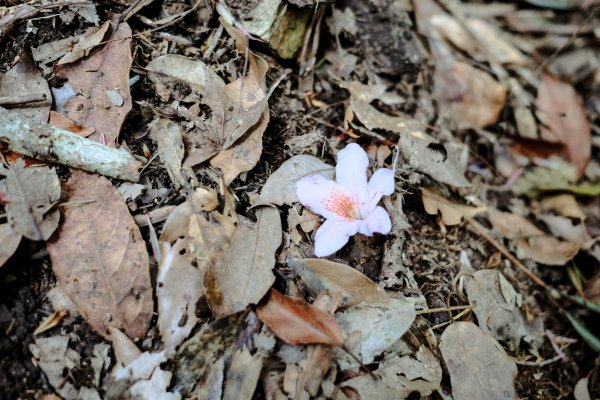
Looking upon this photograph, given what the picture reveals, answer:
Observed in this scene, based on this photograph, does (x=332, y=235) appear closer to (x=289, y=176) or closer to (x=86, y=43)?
(x=289, y=176)

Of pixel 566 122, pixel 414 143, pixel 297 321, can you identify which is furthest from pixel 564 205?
pixel 297 321

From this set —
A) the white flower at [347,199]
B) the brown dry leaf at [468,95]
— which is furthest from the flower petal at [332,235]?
the brown dry leaf at [468,95]

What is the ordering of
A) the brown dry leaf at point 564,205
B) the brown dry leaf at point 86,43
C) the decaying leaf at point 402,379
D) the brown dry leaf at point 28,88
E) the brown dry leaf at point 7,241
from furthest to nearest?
the brown dry leaf at point 564,205
the brown dry leaf at point 86,43
the brown dry leaf at point 28,88
the decaying leaf at point 402,379
the brown dry leaf at point 7,241

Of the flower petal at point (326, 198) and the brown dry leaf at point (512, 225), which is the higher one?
the flower petal at point (326, 198)

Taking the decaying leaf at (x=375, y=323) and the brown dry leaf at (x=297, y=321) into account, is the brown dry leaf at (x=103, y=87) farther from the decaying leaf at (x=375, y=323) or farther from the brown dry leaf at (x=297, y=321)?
the decaying leaf at (x=375, y=323)

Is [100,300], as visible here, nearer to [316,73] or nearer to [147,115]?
[147,115]

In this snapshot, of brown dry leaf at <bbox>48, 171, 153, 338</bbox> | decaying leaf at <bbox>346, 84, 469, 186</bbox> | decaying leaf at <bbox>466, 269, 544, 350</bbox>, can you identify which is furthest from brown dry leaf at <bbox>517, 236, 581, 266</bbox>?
brown dry leaf at <bbox>48, 171, 153, 338</bbox>
